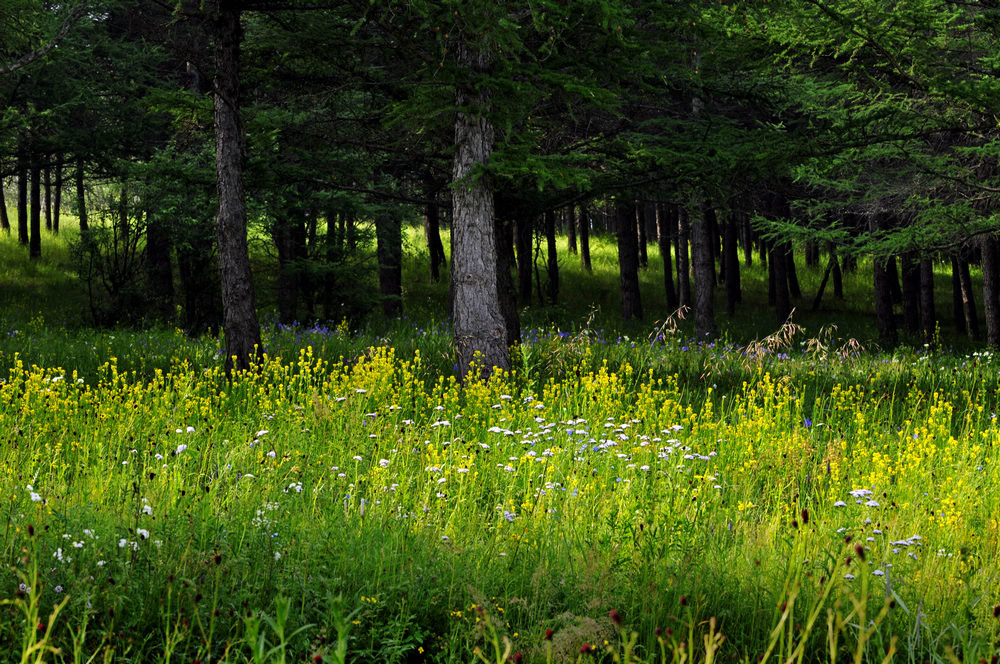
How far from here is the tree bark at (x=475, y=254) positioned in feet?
27.0

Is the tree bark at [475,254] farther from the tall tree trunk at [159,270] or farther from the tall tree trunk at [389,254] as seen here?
the tall tree trunk at [159,270]

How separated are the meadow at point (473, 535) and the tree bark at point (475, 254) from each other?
4.65ft

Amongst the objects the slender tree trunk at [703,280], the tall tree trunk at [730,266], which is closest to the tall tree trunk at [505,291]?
the slender tree trunk at [703,280]

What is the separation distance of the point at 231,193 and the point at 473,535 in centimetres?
591

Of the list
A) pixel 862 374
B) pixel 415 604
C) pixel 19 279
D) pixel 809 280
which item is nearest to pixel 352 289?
pixel 862 374

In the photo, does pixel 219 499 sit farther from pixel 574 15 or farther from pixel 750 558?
pixel 574 15

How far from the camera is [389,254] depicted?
1828cm

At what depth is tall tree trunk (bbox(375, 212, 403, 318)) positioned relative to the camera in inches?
695

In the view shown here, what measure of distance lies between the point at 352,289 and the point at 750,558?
13236 millimetres

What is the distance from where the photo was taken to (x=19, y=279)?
69.8ft

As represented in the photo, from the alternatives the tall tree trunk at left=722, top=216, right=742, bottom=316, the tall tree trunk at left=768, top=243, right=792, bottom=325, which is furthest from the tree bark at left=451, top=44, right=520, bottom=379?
the tall tree trunk at left=722, top=216, right=742, bottom=316

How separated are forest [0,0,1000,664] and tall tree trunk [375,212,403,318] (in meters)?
0.25

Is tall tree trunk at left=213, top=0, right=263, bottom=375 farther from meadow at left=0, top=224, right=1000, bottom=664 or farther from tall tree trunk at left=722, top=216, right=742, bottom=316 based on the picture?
tall tree trunk at left=722, top=216, right=742, bottom=316

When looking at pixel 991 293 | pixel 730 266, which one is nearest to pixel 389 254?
pixel 730 266
